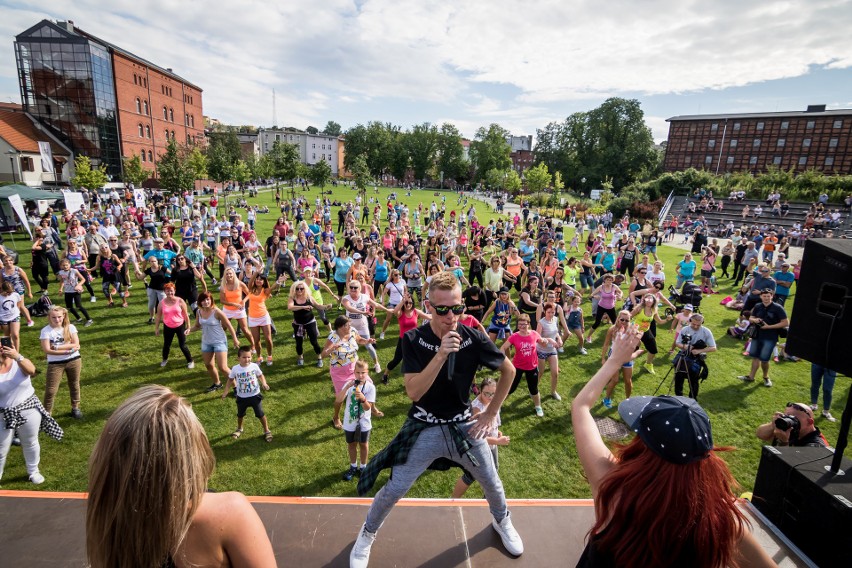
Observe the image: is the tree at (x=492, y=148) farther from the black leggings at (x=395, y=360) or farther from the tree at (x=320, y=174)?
the black leggings at (x=395, y=360)

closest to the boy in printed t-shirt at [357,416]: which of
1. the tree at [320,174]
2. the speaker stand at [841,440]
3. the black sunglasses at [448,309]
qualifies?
the black sunglasses at [448,309]

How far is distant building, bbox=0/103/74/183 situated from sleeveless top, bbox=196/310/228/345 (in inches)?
1705

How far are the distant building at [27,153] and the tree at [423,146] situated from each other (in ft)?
202

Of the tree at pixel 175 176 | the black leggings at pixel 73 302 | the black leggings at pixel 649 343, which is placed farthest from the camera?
the tree at pixel 175 176

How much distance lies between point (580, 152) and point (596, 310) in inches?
2640

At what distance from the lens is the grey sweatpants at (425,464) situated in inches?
131

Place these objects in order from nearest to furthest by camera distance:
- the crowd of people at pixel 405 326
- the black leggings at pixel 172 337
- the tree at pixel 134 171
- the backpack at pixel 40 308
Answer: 1. the crowd of people at pixel 405 326
2. the black leggings at pixel 172 337
3. the backpack at pixel 40 308
4. the tree at pixel 134 171

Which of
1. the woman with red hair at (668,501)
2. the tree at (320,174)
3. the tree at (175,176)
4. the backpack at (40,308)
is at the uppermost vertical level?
the tree at (320,174)

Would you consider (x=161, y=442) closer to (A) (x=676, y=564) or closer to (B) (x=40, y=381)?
(A) (x=676, y=564)

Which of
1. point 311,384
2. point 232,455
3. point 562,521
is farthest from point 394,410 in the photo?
point 562,521

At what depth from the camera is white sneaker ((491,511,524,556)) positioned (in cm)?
355

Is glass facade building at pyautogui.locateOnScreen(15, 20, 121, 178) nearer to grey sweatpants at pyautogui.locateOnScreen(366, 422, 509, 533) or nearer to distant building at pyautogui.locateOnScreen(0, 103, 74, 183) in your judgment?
distant building at pyautogui.locateOnScreen(0, 103, 74, 183)

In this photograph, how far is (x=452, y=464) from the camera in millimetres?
3562

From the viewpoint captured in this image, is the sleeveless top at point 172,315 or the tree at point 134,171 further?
the tree at point 134,171
